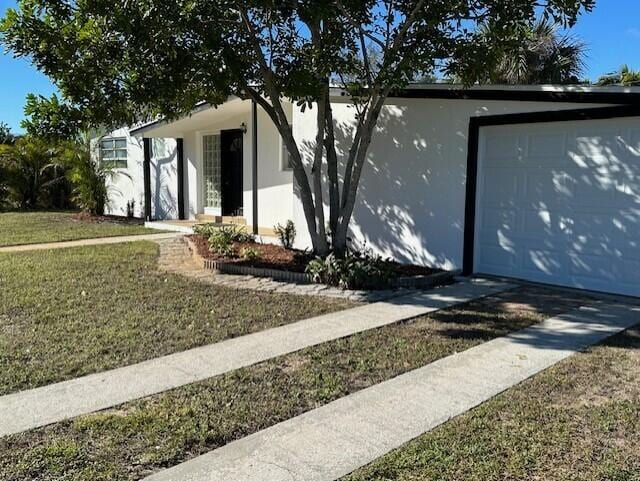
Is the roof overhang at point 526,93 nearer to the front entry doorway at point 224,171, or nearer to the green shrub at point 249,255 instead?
the green shrub at point 249,255

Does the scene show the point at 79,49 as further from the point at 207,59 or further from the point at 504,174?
the point at 504,174

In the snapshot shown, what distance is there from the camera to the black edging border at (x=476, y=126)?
7.64m

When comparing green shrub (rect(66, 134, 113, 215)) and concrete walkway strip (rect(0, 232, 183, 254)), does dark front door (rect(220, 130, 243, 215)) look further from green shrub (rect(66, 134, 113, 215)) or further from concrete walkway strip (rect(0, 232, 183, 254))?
green shrub (rect(66, 134, 113, 215))

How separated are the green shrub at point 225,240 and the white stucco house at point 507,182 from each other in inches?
42.7

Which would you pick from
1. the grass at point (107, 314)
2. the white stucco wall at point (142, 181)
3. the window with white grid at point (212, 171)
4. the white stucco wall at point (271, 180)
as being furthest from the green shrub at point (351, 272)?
the white stucco wall at point (142, 181)

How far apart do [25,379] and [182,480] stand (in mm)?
2142

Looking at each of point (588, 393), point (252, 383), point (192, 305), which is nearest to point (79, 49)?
point (192, 305)

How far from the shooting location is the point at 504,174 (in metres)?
8.79

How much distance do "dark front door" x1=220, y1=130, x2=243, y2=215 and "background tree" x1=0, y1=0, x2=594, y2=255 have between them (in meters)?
6.53

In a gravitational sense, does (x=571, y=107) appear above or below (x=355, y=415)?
above

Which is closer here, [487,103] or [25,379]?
[25,379]

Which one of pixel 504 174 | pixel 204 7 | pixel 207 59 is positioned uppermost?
pixel 204 7

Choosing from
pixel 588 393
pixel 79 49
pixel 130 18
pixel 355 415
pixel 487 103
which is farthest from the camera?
pixel 487 103

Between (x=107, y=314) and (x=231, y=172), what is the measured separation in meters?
9.46
